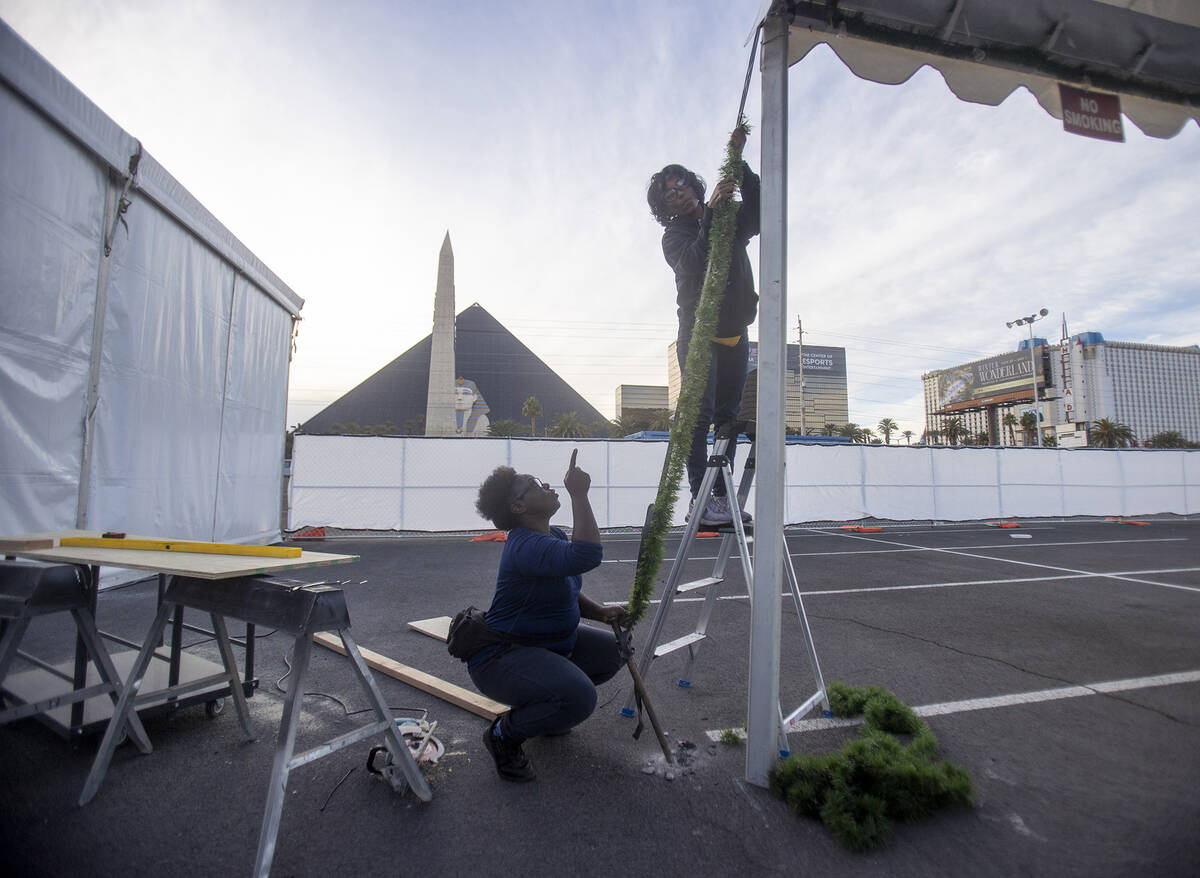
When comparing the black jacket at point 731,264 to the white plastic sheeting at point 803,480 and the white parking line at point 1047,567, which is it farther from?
the white plastic sheeting at point 803,480

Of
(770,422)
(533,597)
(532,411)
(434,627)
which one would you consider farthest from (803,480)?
(532,411)

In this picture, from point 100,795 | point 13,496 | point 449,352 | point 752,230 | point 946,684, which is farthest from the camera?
point 449,352

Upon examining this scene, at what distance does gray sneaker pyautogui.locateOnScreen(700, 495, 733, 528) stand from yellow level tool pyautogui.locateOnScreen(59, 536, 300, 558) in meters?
1.82

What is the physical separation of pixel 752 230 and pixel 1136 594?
661cm

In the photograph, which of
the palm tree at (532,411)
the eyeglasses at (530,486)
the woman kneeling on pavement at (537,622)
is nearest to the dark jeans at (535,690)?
the woman kneeling on pavement at (537,622)

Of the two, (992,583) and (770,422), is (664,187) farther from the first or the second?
(992,583)

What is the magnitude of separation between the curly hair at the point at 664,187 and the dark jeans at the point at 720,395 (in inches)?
28.7

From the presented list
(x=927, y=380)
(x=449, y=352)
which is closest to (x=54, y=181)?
(x=449, y=352)

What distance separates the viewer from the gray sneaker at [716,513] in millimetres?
2799

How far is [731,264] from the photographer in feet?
9.04

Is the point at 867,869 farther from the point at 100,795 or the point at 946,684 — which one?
the point at 100,795

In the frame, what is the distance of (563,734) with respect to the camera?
279cm

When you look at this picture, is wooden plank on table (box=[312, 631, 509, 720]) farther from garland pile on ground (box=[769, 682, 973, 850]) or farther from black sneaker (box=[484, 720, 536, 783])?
garland pile on ground (box=[769, 682, 973, 850])

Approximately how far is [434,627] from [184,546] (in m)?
2.32
